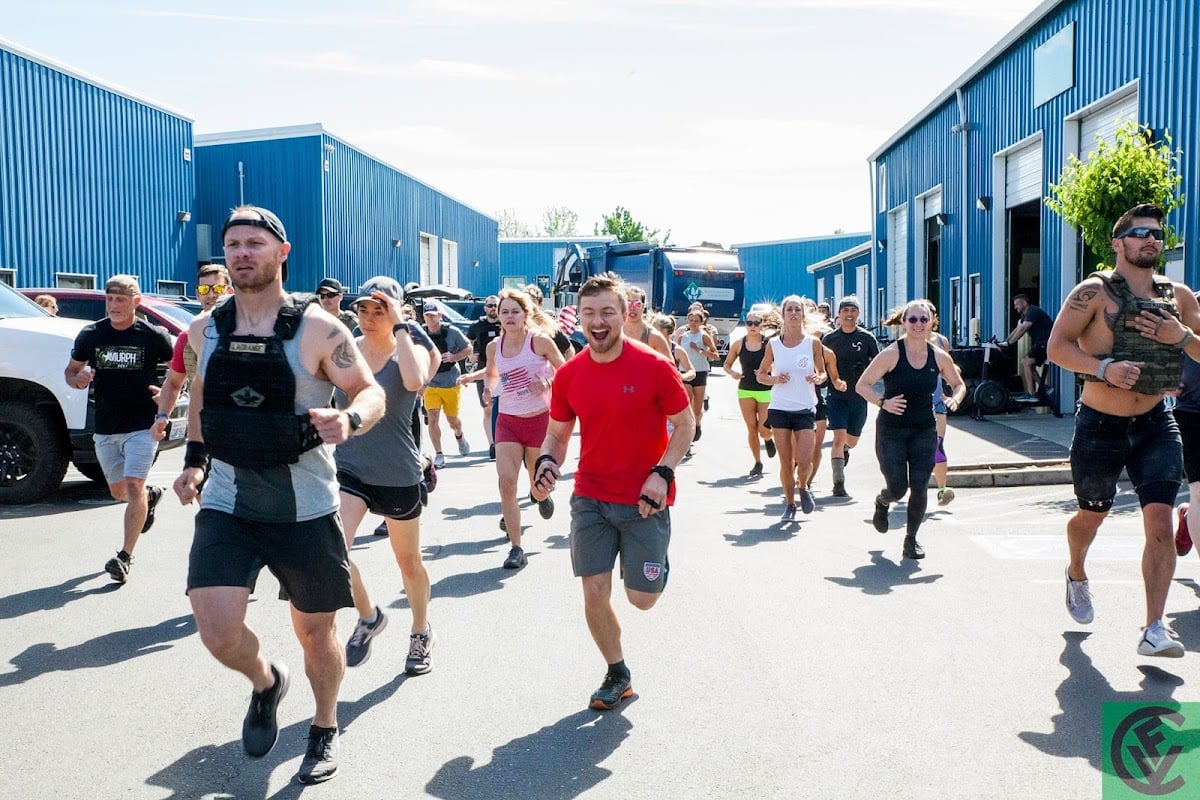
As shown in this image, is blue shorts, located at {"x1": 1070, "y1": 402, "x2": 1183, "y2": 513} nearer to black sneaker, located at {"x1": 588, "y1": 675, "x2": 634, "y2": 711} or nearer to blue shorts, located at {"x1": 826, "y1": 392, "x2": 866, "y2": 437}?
black sneaker, located at {"x1": 588, "y1": 675, "x2": 634, "y2": 711}

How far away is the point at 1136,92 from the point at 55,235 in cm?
2027

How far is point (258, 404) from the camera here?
3.89m

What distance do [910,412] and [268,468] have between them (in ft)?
17.9

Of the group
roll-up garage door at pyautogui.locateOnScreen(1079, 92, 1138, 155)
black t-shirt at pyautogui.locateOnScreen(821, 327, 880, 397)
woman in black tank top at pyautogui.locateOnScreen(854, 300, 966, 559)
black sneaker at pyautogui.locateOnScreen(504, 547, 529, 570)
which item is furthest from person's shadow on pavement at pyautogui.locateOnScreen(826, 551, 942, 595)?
roll-up garage door at pyautogui.locateOnScreen(1079, 92, 1138, 155)

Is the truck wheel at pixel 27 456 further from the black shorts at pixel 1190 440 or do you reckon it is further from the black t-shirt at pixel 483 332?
the black shorts at pixel 1190 440

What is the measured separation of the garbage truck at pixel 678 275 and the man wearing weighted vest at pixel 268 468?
2792 centimetres

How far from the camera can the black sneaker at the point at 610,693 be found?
4.81 metres

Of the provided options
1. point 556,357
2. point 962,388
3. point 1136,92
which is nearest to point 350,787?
point 556,357

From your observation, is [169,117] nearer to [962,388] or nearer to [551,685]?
[962,388]

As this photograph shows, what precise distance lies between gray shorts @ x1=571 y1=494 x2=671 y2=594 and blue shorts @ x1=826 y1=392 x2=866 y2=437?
6.88 metres

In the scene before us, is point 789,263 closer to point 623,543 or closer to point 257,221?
point 623,543

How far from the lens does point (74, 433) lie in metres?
10.4

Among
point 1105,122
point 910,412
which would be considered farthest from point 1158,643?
point 1105,122

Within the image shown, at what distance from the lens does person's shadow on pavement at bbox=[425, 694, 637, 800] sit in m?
3.96
